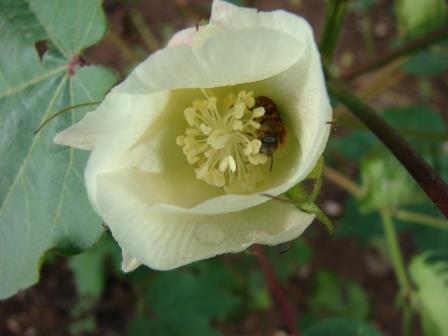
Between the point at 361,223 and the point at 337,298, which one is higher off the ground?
the point at 361,223

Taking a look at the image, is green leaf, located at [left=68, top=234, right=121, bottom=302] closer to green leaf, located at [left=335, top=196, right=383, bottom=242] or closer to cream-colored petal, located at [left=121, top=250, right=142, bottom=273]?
green leaf, located at [left=335, top=196, right=383, bottom=242]

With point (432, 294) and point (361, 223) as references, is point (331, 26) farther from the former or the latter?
point (361, 223)

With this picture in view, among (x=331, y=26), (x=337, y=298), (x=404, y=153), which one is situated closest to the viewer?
(x=404, y=153)

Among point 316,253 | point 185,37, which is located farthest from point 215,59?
point 316,253

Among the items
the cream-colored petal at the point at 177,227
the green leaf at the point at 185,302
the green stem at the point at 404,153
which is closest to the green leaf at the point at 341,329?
the green leaf at the point at 185,302

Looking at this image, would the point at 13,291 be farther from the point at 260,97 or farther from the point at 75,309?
the point at 75,309
